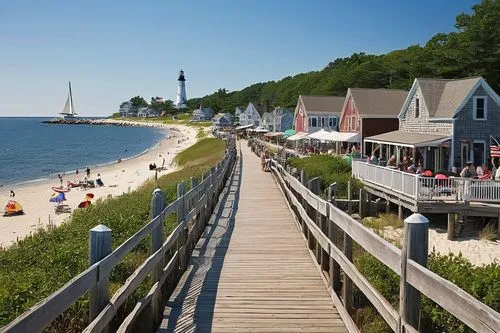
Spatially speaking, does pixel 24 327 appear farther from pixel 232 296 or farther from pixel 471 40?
pixel 471 40

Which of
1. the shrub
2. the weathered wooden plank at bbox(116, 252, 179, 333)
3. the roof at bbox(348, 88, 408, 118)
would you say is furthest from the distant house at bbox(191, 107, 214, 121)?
the weathered wooden plank at bbox(116, 252, 179, 333)

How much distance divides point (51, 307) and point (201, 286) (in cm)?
444

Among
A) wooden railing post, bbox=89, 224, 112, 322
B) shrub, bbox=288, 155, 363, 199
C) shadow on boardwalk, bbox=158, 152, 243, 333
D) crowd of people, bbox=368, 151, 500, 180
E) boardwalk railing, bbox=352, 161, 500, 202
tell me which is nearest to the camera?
wooden railing post, bbox=89, 224, 112, 322

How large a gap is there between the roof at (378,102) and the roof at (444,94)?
30.6 ft

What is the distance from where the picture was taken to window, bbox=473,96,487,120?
25969mm

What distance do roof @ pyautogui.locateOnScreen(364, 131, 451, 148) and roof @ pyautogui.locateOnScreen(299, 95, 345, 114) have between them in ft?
72.9

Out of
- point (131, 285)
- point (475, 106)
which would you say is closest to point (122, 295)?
point (131, 285)

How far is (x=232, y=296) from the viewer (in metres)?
6.84

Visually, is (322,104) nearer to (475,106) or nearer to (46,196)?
(475,106)

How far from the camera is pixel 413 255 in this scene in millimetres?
3777

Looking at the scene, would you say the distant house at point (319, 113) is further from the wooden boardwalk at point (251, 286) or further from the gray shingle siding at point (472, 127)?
the wooden boardwalk at point (251, 286)

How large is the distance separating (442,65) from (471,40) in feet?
15.4

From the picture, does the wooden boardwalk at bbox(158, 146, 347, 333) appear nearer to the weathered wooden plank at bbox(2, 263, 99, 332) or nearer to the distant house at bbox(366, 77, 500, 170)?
the weathered wooden plank at bbox(2, 263, 99, 332)

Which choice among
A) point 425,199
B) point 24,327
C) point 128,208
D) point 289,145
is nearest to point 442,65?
point 289,145
